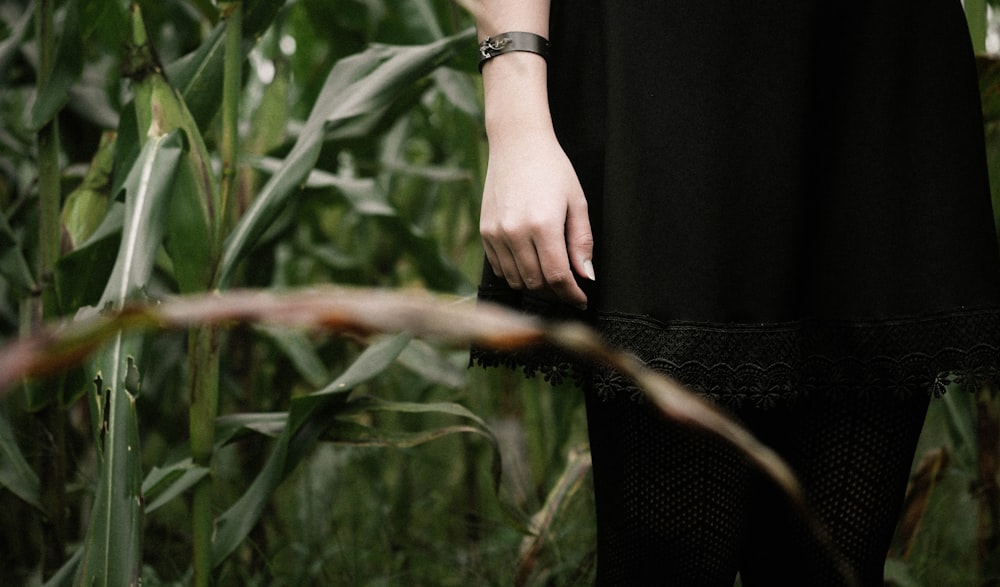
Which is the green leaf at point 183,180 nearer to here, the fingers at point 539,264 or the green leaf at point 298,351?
the fingers at point 539,264

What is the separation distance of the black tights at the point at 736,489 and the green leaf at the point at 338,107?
32 cm

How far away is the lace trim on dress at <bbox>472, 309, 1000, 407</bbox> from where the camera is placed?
47 cm

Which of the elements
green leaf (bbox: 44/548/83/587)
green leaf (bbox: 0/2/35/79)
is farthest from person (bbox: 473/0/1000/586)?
green leaf (bbox: 0/2/35/79)

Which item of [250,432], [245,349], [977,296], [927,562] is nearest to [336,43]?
[245,349]

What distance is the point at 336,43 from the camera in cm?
108

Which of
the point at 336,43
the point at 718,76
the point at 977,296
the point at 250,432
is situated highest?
the point at 336,43

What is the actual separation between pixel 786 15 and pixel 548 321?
0.25 metres

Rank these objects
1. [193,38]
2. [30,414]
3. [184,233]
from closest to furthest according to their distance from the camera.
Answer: [184,233] → [30,414] → [193,38]

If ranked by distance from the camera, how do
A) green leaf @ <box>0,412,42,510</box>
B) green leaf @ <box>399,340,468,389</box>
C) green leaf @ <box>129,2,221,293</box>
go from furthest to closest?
green leaf @ <box>399,340,468,389</box> → green leaf @ <box>0,412,42,510</box> → green leaf @ <box>129,2,221,293</box>

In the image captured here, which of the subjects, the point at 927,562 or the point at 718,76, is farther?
the point at 927,562

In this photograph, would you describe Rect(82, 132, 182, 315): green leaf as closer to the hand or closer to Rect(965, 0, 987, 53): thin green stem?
the hand

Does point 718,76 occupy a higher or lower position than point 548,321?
higher

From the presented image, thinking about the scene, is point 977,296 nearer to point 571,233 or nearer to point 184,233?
point 571,233

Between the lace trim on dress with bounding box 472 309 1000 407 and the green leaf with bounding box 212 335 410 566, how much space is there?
0.21 meters
